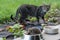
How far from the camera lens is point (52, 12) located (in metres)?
3.53

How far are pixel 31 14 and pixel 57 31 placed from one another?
1035 mm

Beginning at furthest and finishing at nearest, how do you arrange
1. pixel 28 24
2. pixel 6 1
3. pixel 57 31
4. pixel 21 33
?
pixel 6 1, pixel 28 24, pixel 57 31, pixel 21 33

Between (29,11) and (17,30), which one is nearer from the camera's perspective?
(17,30)

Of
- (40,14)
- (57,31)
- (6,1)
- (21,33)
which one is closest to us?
(21,33)

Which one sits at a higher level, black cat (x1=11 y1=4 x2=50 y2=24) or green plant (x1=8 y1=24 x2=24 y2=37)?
black cat (x1=11 y1=4 x2=50 y2=24)

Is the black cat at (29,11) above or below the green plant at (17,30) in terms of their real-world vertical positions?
above

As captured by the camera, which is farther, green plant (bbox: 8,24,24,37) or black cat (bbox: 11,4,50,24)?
black cat (bbox: 11,4,50,24)

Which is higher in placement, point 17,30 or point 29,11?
point 29,11

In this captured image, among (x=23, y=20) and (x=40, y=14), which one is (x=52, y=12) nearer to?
(x=40, y=14)

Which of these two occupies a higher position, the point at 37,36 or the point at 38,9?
the point at 38,9

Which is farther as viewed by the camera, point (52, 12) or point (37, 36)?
point (52, 12)

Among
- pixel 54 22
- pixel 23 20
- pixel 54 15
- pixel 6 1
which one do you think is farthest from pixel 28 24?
pixel 6 1

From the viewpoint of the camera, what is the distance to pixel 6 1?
584 centimetres

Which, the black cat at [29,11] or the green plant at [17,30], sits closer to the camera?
the green plant at [17,30]
